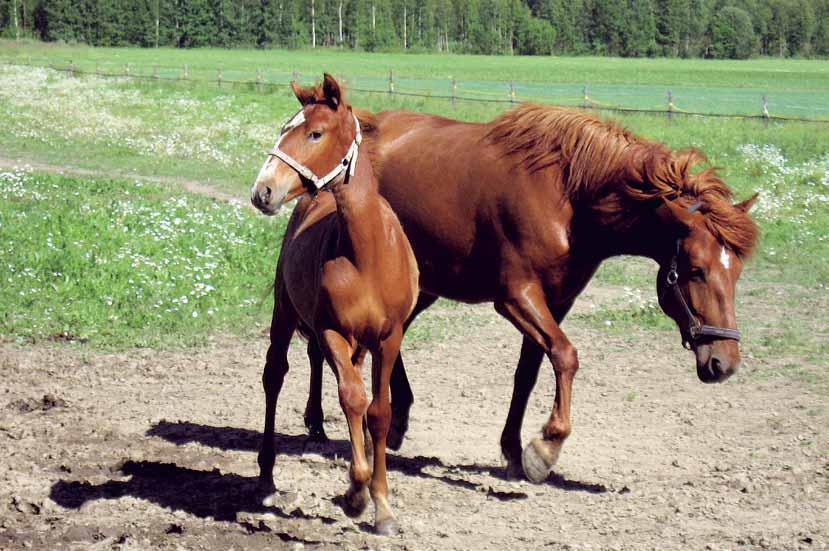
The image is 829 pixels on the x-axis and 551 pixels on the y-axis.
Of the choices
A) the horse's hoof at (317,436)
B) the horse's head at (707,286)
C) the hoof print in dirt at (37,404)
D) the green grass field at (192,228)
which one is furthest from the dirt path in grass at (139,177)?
the horse's head at (707,286)

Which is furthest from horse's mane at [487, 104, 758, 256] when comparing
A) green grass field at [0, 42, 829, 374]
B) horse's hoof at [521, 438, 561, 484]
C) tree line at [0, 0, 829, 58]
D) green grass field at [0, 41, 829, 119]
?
tree line at [0, 0, 829, 58]

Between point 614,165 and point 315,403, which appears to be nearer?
point 614,165

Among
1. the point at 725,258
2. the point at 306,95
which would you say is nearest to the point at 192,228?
the point at 306,95

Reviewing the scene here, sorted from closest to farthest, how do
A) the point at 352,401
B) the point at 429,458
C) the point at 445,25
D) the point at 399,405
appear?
the point at 352,401, the point at 429,458, the point at 399,405, the point at 445,25

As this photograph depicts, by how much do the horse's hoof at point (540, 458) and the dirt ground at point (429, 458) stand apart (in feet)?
0.65

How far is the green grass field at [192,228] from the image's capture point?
33.4 ft

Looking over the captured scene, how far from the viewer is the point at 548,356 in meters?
6.09

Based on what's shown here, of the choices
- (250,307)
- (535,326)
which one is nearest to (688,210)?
(535,326)

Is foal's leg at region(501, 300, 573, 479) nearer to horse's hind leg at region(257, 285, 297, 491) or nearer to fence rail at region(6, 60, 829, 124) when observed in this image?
horse's hind leg at region(257, 285, 297, 491)

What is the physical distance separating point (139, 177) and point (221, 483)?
14.5 m

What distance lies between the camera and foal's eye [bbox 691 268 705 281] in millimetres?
5902

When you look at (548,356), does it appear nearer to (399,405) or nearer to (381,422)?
(381,422)

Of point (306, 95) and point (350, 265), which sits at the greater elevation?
point (306, 95)

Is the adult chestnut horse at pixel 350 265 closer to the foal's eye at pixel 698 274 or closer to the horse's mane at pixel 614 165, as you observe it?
the horse's mane at pixel 614 165
